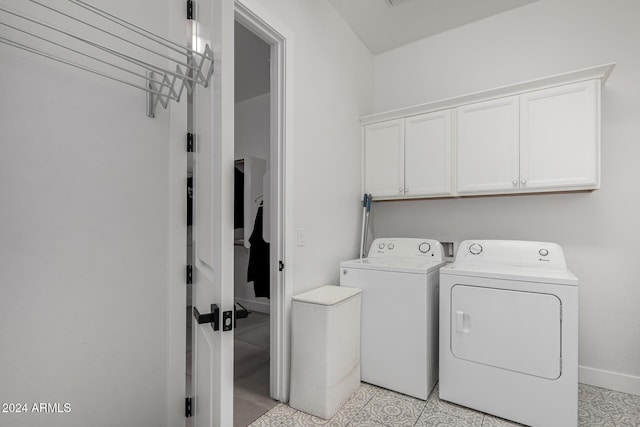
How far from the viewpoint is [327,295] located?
2027 millimetres

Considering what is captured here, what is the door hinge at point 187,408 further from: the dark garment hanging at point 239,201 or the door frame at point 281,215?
the dark garment hanging at point 239,201

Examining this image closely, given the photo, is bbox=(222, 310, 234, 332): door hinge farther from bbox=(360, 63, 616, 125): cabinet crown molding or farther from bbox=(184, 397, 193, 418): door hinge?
bbox=(360, 63, 616, 125): cabinet crown molding

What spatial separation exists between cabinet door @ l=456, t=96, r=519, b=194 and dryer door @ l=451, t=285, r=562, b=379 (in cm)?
87

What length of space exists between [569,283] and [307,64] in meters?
2.13

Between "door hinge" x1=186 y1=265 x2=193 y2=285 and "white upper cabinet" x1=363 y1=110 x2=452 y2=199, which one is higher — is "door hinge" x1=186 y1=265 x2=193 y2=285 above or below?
below

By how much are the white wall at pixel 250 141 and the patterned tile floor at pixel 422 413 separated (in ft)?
7.00

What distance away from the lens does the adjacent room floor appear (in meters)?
1.88

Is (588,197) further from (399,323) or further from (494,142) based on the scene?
(399,323)

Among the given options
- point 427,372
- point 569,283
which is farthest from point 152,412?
point 569,283

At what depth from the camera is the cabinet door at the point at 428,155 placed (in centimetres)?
248

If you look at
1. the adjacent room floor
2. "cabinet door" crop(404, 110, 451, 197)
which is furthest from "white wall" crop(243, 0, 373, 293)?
the adjacent room floor

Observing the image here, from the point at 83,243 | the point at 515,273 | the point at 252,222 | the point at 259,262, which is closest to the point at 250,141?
the point at 252,222

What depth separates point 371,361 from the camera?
219cm

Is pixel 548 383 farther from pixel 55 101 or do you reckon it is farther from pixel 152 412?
pixel 55 101
